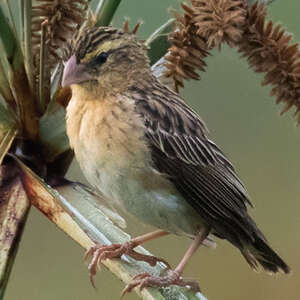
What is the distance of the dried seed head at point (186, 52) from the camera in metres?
2.01

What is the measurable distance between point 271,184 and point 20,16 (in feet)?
3.30

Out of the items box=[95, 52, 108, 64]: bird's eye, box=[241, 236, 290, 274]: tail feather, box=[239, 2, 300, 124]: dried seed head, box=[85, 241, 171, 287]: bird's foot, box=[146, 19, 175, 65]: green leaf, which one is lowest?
box=[85, 241, 171, 287]: bird's foot

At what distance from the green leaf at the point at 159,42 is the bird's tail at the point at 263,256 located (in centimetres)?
54

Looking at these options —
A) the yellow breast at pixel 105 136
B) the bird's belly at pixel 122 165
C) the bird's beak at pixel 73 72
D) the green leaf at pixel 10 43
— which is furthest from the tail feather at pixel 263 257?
the green leaf at pixel 10 43

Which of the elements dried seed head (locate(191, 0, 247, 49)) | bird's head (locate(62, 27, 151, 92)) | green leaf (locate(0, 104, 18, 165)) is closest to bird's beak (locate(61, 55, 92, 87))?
bird's head (locate(62, 27, 151, 92))

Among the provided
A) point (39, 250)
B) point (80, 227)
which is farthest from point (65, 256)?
point (80, 227)

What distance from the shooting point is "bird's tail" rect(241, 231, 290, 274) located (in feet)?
7.80

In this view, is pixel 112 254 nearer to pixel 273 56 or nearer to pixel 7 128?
pixel 7 128

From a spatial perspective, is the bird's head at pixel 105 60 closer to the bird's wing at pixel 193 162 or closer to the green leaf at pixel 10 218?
the bird's wing at pixel 193 162

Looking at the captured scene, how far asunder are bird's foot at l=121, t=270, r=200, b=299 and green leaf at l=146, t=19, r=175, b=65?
58 cm

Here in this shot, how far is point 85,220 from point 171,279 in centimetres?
30

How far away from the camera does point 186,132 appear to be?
2.39 meters

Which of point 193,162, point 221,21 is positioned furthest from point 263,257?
point 221,21

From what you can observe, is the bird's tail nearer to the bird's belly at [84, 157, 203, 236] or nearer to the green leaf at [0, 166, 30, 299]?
the bird's belly at [84, 157, 203, 236]
